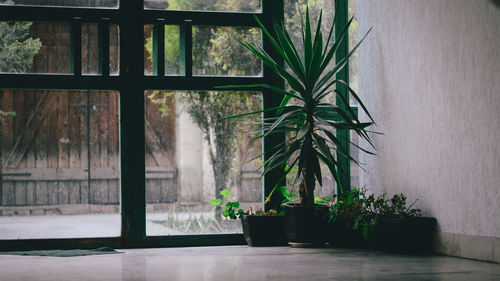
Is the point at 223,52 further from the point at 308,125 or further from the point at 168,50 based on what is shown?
the point at 308,125

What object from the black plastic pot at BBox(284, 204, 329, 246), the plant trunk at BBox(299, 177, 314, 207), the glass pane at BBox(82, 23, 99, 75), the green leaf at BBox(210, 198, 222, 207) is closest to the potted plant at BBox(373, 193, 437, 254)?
the black plastic pot at BBox(284, 204, 329, 246)

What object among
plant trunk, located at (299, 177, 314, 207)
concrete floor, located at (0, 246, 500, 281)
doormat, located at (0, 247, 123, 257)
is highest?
plant trunk, located at (299, 177, 314, 207)

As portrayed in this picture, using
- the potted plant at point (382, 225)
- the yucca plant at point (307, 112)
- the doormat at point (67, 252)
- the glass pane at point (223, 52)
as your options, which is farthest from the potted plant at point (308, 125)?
the doormat at point (67, 252)

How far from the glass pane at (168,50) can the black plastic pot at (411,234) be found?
220cm

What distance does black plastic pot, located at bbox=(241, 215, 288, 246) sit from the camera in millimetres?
5355

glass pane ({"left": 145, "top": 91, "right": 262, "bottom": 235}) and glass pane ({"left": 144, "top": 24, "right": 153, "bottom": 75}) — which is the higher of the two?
glass pane ({"left": 144, "top": 24, "right": 153, "bottom": 75})

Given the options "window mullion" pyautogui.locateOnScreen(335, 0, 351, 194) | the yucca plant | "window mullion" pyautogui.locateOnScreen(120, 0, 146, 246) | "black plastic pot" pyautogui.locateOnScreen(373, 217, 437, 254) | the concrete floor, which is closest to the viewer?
the concrete floor

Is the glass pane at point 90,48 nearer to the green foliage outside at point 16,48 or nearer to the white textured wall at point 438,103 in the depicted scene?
the green foliage outside at point 16,48

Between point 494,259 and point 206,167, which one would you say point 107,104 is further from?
point 494,259

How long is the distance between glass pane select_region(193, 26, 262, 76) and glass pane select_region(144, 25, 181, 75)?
Result: 154 millimetres

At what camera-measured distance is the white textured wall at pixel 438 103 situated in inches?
163

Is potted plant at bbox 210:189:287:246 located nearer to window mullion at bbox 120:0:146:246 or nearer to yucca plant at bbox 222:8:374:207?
yucca plant at bbox 222:8:374:207

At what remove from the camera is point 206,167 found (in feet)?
18.4

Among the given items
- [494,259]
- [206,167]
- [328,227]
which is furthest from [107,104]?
[494,259]
